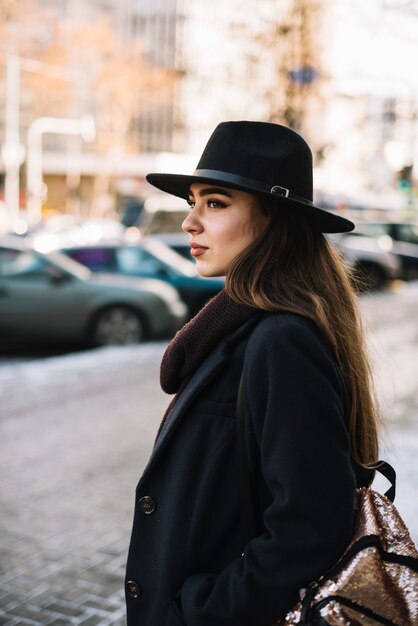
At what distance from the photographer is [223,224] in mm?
1897

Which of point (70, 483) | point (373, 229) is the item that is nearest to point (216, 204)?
point (70, 483)

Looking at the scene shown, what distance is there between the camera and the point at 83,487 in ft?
18.8

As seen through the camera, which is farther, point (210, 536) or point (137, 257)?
point (137, 257)

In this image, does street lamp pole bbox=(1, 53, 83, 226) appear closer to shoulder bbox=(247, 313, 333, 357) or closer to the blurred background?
the blurred background

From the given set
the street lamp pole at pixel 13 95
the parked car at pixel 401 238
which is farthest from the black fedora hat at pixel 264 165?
the street lamp pole at pixel 13 95

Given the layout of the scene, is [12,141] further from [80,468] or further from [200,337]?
[200,337]

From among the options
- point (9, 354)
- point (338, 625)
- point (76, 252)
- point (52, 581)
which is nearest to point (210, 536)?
point (338, 625)

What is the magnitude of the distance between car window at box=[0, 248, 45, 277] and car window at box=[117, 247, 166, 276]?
177 cm

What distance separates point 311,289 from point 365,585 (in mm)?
616

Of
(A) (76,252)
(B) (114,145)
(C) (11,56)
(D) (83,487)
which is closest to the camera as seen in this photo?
(D) (83,487)

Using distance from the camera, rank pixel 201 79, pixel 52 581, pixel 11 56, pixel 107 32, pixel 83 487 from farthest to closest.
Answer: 1. pixel 107 32
2. pixel 11 56
3. pixel 201 79
4. pixel 83 487
5. pixel 52 581

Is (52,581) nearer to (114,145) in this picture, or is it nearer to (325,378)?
(325,378)

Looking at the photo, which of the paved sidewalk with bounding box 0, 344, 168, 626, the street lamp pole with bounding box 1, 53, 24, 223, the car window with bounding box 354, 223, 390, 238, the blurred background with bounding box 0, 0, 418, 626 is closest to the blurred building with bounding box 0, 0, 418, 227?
the blurred background with bounding box 0, 0, 418, 626

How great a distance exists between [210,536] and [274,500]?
20 cm
